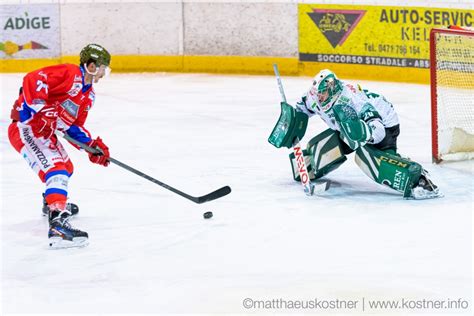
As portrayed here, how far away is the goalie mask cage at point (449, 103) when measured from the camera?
6031 mm

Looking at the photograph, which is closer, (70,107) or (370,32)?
(70,107)

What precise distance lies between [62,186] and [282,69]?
5.67 meters

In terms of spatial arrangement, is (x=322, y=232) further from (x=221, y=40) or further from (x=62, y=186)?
(x=221, y=40)

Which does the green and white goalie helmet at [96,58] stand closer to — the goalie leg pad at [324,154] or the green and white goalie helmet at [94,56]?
the green and white goalie helmet at [94,56]

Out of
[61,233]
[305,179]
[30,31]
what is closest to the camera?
[61,233]

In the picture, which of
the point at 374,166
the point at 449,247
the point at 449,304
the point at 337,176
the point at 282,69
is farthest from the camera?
the point at 282,69

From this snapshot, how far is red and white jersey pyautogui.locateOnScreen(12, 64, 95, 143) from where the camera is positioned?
13.9 feet

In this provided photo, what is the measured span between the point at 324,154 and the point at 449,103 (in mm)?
1226

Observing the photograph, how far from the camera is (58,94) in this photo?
14.3 feet

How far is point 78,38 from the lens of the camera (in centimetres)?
1005

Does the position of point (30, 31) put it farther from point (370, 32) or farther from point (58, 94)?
point (58, 94)

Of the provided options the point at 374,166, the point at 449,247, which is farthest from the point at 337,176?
the point at 449,247

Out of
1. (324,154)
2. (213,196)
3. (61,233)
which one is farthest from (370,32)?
(61,233)

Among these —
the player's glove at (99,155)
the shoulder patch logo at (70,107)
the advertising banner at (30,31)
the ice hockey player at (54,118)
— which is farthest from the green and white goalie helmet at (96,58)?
the advertising banner at (30,31)
